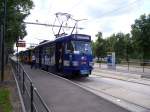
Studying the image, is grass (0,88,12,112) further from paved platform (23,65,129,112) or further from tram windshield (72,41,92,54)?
tram windshield (72,41,92,54)

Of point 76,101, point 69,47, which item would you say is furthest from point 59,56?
point 76,101

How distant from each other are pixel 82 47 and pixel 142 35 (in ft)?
86.3

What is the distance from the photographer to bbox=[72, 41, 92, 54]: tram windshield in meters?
21.8

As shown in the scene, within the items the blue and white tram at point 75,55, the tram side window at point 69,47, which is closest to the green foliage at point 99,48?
the blue and white tram at point 75,55

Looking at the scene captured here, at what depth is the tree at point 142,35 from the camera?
152 ft

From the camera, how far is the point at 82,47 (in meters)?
22.1

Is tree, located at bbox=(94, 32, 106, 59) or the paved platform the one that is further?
tree, located at bbox=(94, 32, 106, 59)

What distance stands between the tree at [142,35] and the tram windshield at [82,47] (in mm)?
25266

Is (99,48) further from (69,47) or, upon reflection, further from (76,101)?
(76,101)

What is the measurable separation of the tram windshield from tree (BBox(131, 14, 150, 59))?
82.9 feet

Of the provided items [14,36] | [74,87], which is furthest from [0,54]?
[14,36]

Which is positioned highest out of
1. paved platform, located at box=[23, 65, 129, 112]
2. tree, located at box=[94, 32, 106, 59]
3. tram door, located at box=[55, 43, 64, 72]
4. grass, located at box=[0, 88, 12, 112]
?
tree, located at box=[94, 32, 106, 59]

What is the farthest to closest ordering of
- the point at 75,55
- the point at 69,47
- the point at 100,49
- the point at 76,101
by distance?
the point at 100,49, the point at 69,47, the point at 75,55, the point at 76,101

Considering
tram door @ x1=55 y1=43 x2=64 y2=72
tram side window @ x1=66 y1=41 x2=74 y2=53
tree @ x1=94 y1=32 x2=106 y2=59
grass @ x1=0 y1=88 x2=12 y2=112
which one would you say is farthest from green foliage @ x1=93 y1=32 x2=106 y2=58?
grass @ x1=0 y1=88 x2=12 y2=112
